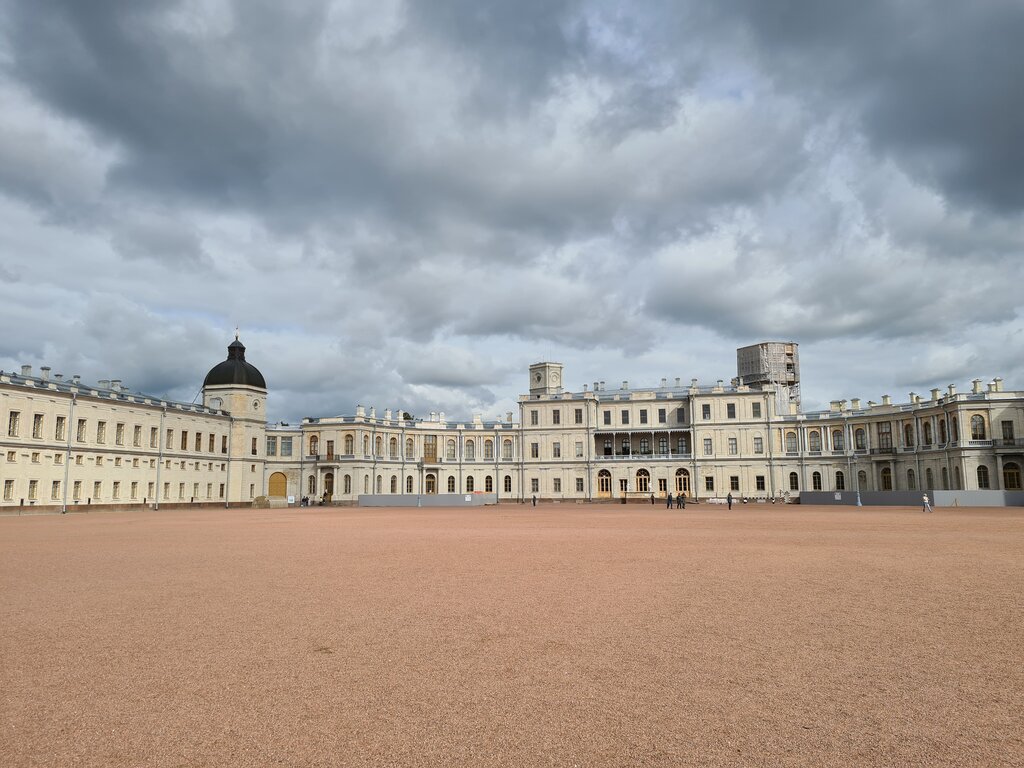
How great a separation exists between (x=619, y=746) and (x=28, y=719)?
484cm

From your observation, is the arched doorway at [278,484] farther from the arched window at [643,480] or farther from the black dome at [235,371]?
the arched window at [643,480]

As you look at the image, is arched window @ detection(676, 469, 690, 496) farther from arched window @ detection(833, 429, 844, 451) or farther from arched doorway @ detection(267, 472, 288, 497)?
arched doorway @ detection(267, 472, 288, 497)

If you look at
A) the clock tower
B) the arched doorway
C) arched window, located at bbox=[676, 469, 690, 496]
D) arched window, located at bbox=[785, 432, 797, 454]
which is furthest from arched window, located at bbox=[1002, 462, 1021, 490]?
the arched doorway

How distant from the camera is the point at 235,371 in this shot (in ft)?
251

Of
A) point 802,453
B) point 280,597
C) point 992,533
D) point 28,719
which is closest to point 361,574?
point 280,597

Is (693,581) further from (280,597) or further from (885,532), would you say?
(885,532)

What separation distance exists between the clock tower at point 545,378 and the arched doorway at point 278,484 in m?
31.8

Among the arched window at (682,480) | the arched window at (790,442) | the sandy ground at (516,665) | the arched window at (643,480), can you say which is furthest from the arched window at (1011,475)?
the sandy ground at (516,665)

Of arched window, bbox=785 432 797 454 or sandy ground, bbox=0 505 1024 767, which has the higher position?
arched window, bbox=785 432 797 454

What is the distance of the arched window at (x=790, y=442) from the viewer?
78.6 m

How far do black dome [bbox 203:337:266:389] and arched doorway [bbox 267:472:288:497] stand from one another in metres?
10.7

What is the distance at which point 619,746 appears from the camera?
17.9ft

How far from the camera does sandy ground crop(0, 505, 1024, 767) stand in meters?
5.50

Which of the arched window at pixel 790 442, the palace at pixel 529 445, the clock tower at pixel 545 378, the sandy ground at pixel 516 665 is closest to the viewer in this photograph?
the sandy ground at pixel 516 665
